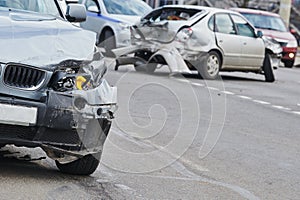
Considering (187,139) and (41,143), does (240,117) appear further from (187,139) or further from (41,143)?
(41,143)

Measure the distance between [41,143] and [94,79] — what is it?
28.1 inches

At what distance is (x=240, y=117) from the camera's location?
40.5ft

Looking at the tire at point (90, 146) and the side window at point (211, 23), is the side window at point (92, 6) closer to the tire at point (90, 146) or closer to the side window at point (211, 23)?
the side window at point (211, 23)

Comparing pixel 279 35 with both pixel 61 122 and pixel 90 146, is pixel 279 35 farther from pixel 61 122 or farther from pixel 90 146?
pixel 61 122

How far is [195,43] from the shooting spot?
1808 cm

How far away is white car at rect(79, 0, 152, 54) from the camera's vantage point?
2209 cm

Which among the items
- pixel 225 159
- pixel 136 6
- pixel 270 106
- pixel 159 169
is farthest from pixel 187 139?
pixel 136 6

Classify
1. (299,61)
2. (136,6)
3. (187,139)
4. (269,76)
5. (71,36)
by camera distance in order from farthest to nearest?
(299,61)
(136,6)
(269,76)
(187,139)
(71,36)

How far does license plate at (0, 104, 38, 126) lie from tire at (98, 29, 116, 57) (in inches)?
605

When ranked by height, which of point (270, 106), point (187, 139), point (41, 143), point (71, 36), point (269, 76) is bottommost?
point (269, 76)

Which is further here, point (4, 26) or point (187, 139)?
point (187, 139)

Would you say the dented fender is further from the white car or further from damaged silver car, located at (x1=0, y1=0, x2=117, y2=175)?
damaged silver car, located at (x1=0, y1=0, x2=117, y2=175)

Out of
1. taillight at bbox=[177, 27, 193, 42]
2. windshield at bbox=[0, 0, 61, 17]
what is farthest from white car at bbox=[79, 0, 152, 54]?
windshield at bbox=[0, 0, 61, 17]

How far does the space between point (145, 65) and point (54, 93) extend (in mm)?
12733
